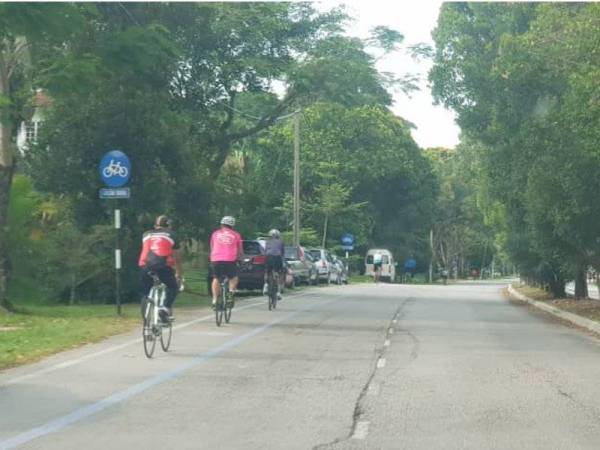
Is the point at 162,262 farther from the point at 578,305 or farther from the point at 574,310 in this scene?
the point at 578,305

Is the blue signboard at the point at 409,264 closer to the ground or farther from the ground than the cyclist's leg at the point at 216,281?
farther from the ground

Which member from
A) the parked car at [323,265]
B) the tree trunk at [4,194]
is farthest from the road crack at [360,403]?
the parked car at [323,265]

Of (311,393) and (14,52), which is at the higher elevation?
(14,52)

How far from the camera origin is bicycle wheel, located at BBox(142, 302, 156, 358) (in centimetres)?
1348

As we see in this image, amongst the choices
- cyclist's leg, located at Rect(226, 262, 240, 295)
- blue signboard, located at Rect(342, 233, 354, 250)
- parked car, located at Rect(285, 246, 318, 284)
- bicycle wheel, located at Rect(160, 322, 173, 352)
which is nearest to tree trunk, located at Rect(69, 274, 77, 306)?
cyclist's leg, located at Rect(226, 262, 240, 295)

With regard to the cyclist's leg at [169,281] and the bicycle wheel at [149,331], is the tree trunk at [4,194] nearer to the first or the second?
the cyclist's leg at [169,281]

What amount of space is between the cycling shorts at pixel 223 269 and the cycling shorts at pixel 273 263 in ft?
15.4

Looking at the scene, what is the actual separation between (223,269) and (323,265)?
2857 cm

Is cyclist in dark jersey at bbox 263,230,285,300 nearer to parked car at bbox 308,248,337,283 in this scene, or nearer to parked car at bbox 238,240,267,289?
parked car at bbox 238,240,267,289

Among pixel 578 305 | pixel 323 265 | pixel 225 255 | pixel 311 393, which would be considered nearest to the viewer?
pixel 311 393

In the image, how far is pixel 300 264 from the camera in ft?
136

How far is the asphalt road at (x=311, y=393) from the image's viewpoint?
824 cm

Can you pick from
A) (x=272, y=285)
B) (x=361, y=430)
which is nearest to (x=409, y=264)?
(x=272, y=285)

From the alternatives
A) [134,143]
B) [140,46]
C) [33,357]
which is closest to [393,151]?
[134,143]
